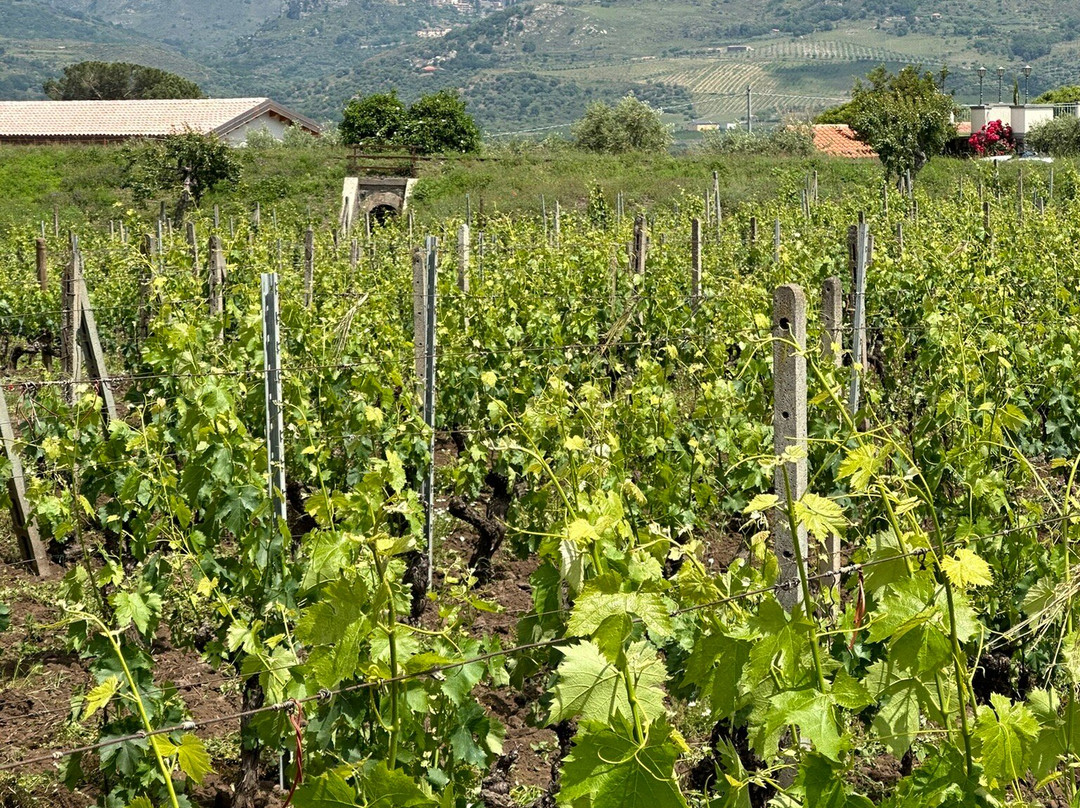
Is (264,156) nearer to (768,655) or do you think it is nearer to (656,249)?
(656,249)

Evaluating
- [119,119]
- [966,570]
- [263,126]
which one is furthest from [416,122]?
[966,570]

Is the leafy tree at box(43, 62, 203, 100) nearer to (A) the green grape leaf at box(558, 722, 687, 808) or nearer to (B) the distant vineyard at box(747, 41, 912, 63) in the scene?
(A) the green grape leaf at box(558, 722, 687, 808)

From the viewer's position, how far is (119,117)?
45781 millimetres

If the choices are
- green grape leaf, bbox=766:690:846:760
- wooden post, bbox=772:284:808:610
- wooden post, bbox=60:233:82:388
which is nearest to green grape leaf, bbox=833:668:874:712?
green grape leaf, bbox=766:690:846:760

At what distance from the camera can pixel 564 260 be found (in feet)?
36.0

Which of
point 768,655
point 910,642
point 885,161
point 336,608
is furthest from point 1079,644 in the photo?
point 885,161

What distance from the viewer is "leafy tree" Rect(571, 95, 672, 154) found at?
37.7m

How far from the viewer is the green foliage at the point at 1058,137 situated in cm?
3584

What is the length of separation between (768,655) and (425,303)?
3.52m

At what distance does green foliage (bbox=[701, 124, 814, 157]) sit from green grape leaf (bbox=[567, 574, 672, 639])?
30407 mm

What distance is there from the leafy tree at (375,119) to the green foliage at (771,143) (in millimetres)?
8944

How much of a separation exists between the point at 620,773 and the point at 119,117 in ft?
157

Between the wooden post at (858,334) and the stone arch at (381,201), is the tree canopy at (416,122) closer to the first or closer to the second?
the stone arch at (381,201)

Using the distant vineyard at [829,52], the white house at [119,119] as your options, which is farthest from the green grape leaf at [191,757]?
the distant vineyard at [829,52]
